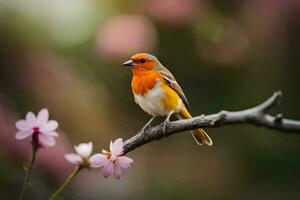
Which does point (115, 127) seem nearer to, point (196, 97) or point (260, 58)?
point (196, 97)

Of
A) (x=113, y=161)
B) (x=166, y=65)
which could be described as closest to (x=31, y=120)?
(x=113, y=161)

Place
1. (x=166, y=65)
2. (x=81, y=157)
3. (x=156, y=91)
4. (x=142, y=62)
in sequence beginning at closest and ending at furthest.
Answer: (x=81, y=157)
(x=142, y=62)
(x=156, y=91)
(x=166, y=65)

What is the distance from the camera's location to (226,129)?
166 inches

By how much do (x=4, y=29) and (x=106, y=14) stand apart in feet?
1.92

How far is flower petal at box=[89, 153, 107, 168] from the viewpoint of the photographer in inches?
37.0

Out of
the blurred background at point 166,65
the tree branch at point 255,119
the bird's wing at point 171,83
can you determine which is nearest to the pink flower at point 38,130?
the tree branch at point 255,119

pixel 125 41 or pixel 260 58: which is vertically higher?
pixel 125 41

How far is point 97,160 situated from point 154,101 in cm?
73

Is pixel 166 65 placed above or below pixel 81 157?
above

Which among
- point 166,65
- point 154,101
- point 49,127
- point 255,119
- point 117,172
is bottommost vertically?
point 255,119

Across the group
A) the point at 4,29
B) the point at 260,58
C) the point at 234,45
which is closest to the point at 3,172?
the point at 4,29

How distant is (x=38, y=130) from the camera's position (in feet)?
3.21

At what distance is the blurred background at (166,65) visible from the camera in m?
3.44

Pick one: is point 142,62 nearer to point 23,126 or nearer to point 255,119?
point 23,126
